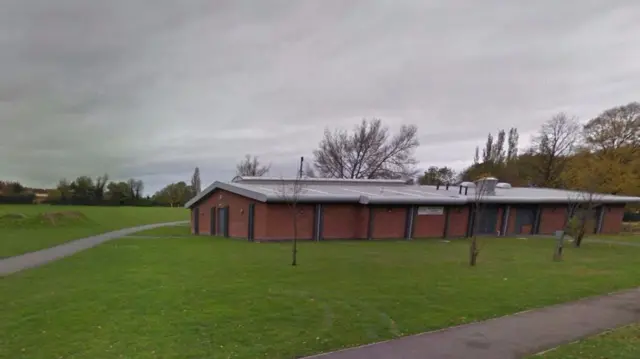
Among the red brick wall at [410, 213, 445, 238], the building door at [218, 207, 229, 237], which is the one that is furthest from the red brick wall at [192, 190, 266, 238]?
the red brick wall at [410, 213, 445, 238]

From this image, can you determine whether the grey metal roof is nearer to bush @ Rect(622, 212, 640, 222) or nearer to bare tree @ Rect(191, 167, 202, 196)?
bush @ Rect(622, 212, 640, 222)

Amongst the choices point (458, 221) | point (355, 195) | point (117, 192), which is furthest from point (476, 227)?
point (117, 192)

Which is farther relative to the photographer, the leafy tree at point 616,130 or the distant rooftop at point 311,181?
the leafy tree at point 616,130

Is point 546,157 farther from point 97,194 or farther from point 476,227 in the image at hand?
A: point 97,194

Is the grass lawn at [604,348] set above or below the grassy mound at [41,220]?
above

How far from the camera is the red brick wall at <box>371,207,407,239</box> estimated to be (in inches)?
980

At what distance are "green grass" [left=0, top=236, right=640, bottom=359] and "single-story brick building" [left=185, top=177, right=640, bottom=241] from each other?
8171 millimetres

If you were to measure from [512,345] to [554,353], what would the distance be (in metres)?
0.57

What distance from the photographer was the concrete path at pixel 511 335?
17.2 feet

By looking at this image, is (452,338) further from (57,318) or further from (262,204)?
(262,204)

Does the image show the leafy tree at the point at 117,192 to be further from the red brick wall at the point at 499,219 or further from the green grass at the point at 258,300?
the red brick wall at the point at 499,219

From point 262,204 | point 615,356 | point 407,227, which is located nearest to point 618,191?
point 407,227

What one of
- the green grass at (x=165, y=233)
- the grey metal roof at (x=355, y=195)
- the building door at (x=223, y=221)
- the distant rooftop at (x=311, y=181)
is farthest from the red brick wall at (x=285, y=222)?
the green grass at (x=165, y=233)

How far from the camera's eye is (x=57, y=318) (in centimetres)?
689
